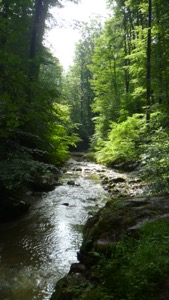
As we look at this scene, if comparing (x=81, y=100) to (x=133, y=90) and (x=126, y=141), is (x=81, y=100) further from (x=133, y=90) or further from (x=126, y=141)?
(x=126, y=141)

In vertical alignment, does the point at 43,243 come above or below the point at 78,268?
below

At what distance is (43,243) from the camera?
21.2 feet

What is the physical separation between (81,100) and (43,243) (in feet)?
115

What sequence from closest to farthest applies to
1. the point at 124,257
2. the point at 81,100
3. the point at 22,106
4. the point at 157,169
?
the point at 124,257
the point at 22,106
the point at 157,169
the point at 81,100

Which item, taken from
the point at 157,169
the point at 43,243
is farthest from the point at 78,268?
the point at 157,169

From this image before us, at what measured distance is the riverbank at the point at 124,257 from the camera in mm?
3201

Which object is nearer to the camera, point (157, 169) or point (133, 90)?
point (157, 169)

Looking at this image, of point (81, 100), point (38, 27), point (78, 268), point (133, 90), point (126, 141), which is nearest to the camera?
point (78, 268)

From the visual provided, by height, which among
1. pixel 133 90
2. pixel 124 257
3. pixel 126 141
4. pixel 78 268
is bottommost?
pixel 78 268

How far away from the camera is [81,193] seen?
36.2ft

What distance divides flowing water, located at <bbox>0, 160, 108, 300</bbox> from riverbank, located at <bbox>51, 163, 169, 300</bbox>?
0.87 meters

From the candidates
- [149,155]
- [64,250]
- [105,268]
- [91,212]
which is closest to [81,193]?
[91,212]

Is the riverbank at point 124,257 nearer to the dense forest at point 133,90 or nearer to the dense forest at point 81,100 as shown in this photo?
the dense forest at point 81,100

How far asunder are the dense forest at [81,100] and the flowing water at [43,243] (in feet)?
3.62
